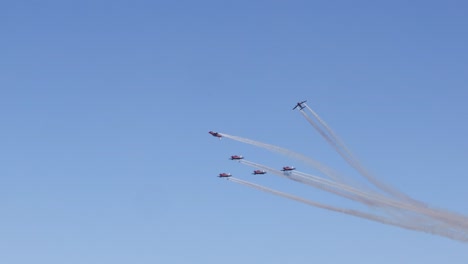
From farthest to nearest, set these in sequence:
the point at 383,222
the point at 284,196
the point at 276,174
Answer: the point at 276,174, the point at 284,196, the point at 383,222

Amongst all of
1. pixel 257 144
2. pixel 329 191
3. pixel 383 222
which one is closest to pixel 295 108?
pixel 257 144

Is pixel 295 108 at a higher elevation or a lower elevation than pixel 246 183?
higher

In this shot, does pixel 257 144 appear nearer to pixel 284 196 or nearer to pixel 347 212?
pixel 284 196

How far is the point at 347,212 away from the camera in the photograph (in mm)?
171500

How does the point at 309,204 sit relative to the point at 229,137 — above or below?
below

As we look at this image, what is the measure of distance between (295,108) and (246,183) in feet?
80.2

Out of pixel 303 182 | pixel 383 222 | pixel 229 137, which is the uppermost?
pixel 229 137

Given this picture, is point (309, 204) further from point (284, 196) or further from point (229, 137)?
point (229, 137)

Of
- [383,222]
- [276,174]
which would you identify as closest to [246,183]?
[276,174]

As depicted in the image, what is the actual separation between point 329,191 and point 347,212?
6616 millimetres

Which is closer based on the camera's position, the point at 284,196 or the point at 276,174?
the point at 284,196

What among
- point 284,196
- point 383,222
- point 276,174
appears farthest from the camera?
point 276,174

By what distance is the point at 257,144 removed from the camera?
184m

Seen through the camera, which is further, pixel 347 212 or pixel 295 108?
pixel 295 108
